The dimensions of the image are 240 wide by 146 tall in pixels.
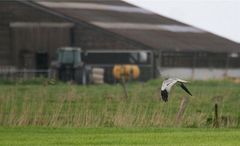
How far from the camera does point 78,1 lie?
70.8m

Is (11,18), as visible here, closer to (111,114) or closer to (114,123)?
(111,114)

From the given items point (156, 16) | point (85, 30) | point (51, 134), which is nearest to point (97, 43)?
point (85, 30)

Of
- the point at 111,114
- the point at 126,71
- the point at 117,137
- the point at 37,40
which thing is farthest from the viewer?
the point at 37,40

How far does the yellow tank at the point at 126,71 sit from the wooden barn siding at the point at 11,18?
6.34m

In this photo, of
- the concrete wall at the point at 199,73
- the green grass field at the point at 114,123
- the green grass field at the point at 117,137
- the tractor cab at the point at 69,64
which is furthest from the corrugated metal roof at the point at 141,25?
the green grass field at the point at 117,137

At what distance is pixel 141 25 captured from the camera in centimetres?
6900

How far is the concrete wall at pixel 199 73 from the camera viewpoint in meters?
62.8

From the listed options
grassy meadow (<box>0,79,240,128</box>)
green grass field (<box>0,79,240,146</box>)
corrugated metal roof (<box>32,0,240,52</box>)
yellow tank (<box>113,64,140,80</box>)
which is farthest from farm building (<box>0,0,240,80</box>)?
grassy meadow (<box>0,79,240,128</box>)

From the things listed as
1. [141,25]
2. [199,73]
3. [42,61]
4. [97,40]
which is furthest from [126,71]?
[141,25]

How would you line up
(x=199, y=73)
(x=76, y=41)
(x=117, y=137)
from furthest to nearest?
(x=199, y=73) < (x=76, y=41) < (x=117, y=137)

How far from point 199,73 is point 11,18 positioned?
1418cm

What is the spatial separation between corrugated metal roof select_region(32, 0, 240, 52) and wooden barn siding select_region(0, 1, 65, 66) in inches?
36.7

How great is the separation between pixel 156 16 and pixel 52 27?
17.0 metres

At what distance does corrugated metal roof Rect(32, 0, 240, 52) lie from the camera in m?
63.0
